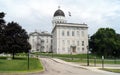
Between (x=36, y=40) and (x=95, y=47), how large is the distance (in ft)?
220

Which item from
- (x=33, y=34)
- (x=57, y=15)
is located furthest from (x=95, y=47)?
(x=33, y=34)

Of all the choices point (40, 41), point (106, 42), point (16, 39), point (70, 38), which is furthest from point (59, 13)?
point (16, 39)

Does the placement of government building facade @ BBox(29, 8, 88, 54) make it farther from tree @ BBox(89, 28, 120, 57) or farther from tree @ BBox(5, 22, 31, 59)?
tree @ BBox(5, 22, 31, 59)

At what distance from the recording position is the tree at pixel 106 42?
113625 mm

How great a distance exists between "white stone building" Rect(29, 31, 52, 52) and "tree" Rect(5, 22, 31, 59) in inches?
3961

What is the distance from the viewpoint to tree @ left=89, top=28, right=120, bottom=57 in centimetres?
11362

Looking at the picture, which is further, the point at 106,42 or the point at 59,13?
the point at 59,13

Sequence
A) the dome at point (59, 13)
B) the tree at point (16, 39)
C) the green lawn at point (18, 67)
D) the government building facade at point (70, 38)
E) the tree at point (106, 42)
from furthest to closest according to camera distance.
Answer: the dome at point (59, 13)
the government building facade at point (70, 38)
the tree at point (106, 42)
the tree at point (16, 39)
the green lawn at point (18, 67)

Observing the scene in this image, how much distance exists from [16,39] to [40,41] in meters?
111

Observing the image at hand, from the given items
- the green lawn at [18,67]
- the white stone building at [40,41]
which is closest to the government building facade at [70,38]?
the white stone building at [40,41]

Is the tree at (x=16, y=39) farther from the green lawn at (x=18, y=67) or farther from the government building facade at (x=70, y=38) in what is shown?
the government building facade at (x=70, y=38)

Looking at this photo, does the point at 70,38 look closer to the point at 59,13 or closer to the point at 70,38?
the point at 70,38

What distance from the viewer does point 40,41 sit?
619ft

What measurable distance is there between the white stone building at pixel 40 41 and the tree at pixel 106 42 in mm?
63512
